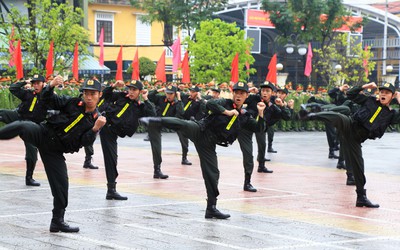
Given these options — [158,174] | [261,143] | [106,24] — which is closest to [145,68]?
[106,24]

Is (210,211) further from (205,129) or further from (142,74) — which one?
(142,74)

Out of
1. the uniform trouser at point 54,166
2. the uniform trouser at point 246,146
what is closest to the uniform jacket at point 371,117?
the uniform trouser at point 246,146

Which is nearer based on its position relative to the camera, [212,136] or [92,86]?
[92,86]

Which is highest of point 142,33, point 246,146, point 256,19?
point 256,19

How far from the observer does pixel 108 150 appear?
13844mm

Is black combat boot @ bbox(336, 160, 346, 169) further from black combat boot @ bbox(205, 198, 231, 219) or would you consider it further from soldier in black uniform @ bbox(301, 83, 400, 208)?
black combat boot @ bbox(205, 198, 231, 219)

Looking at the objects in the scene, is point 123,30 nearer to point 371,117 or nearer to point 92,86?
point 371,117

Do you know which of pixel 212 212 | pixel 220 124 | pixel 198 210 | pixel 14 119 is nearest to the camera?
pixel 212 212

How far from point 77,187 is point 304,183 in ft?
15.4

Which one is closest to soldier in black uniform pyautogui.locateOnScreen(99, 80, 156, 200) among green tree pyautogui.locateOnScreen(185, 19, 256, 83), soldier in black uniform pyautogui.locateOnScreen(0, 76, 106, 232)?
soldier in black uniform pyautogui.locateOnScreen(0, 76, 106, 232)

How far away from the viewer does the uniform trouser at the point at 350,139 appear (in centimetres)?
1313

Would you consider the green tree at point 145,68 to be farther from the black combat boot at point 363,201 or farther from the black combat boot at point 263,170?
the black combat boot at point 363,201

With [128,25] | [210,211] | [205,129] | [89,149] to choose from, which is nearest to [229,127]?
[205,129]

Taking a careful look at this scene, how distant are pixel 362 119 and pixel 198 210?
115 inches
